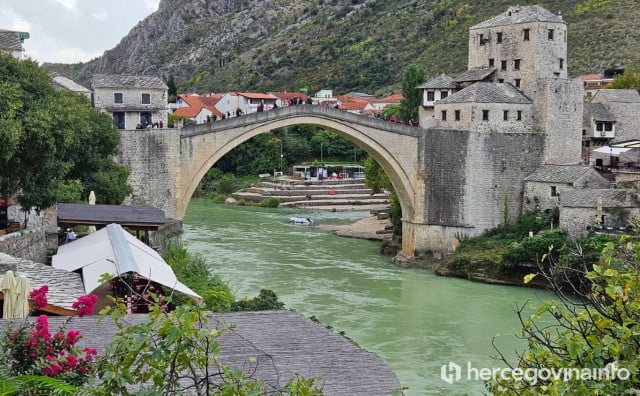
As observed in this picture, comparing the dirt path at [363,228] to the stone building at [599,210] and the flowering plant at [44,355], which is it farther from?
the flowering plant at [44,355]

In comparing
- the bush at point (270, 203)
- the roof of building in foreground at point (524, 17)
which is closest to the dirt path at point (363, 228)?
the bush at point (270, 203)

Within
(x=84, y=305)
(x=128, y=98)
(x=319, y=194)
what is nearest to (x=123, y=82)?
(x=128, y=98)

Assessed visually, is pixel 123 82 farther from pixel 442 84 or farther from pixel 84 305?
pixel 84 305

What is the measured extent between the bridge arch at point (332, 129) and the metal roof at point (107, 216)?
8.75m

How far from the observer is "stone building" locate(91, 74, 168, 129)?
100 feet

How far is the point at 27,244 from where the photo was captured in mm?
16062

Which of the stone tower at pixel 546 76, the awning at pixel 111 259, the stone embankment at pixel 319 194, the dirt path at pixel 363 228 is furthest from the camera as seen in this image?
the stone embankment at pixel 319 194

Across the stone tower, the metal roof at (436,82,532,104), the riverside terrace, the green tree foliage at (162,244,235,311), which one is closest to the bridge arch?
the metal roof at (436,82,532,104)

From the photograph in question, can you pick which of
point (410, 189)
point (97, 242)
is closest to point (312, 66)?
point (410, 189)

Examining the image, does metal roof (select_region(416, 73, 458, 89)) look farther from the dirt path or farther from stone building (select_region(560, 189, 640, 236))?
stone building (select_region(560, 189, 640, 236))

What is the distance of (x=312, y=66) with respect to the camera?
80125mm

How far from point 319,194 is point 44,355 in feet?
150

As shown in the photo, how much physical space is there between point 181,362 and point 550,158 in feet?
88.3

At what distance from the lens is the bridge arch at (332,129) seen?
28953 mm
